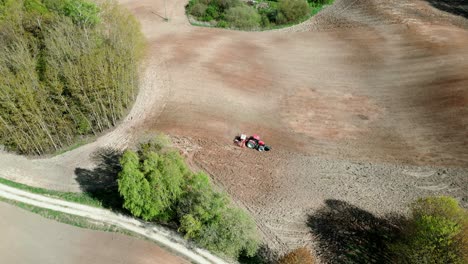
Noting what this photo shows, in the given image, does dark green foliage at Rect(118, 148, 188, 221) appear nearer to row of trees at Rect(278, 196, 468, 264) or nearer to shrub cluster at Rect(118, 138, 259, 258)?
shrub cluster at Rect(118, 138, 259, 258)

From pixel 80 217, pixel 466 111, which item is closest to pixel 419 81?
pixel 466 111

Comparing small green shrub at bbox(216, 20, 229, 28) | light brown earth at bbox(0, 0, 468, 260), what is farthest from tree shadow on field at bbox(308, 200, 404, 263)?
small green shrub at bbox(216, 20, 229, 28)

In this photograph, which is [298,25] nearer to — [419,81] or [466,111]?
[419,81]

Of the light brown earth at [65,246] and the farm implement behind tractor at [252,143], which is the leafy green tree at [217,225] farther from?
the farm implement behind tractor at [252,143]

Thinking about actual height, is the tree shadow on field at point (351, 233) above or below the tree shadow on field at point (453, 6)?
below

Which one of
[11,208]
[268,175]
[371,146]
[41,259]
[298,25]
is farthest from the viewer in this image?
[298,25]

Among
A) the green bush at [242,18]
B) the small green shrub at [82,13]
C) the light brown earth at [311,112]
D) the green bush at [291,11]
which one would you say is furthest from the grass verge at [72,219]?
the green bush at [291,11]

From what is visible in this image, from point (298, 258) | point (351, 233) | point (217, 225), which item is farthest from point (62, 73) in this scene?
point (351, 233)
